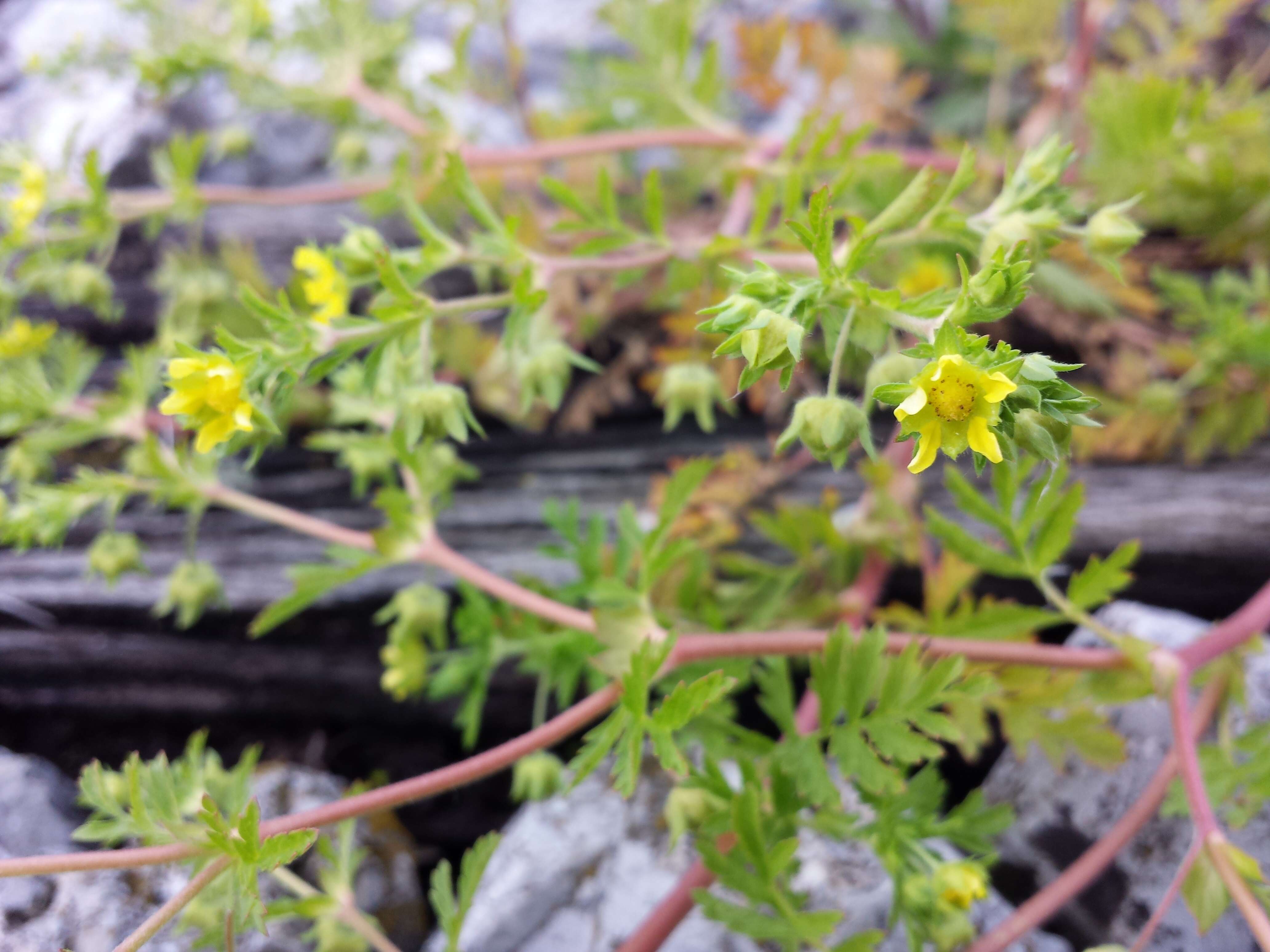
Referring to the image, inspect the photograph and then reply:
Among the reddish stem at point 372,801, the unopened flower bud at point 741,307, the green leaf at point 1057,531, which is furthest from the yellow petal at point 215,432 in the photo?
the green leaf at point 1057,531

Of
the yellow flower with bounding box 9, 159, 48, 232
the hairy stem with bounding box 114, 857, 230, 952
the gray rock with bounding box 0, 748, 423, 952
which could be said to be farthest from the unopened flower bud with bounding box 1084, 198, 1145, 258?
the yellow flower with bounding box 9, 159, 48, 232

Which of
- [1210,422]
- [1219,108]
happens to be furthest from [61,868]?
[1219,108]

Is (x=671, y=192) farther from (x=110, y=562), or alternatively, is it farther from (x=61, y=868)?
(x=61, y=868)

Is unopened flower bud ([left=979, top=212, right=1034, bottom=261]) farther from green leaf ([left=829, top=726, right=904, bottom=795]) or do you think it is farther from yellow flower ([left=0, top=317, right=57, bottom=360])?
yellow flower ([left=0, top=317, right=57, bottom=360])

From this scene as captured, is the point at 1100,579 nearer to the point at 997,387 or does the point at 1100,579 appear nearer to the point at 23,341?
the point at 997,387

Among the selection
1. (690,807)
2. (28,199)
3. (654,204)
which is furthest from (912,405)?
(28,199)

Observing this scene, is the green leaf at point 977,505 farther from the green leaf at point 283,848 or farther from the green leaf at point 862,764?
the green leaf at point 283,848

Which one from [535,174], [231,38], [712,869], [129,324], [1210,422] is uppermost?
[231,38]
